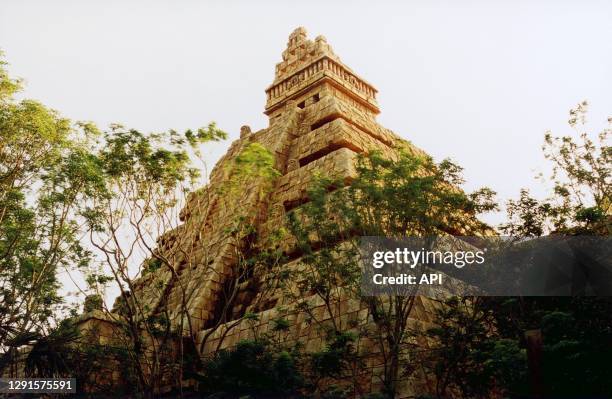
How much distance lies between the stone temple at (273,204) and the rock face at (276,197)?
22mm

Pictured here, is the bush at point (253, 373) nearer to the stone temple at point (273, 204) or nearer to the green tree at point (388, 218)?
the stone temple at point (273, 204)

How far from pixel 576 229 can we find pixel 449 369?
2.39 m

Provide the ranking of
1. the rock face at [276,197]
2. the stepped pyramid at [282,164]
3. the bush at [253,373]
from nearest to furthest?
the bush at [253,373] < the rock face at [276,197] < the stepped pyramid at [282,164]

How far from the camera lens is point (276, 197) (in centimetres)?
1176

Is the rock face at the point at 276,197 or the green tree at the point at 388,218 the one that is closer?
the green tree at the point at 388,218

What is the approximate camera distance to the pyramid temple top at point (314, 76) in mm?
17672

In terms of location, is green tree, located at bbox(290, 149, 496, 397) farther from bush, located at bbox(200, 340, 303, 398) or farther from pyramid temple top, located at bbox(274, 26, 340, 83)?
pyramid temple top, located at bbox(274, 26, 340, 83)

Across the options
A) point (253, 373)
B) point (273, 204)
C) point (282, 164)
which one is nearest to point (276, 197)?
point (273, 204)

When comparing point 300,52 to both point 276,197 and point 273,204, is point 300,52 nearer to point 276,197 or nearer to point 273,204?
point 276,197

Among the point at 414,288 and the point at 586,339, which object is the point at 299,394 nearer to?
the point at 414,288

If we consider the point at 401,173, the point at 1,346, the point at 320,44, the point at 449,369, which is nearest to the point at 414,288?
the point at 449,369

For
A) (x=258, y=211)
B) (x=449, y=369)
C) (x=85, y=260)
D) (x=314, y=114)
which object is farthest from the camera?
(x=314, y=114)

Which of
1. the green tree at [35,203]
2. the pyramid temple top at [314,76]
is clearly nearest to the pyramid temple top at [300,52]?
the pyramid temple top at [314,76]

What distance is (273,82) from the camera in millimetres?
19391
